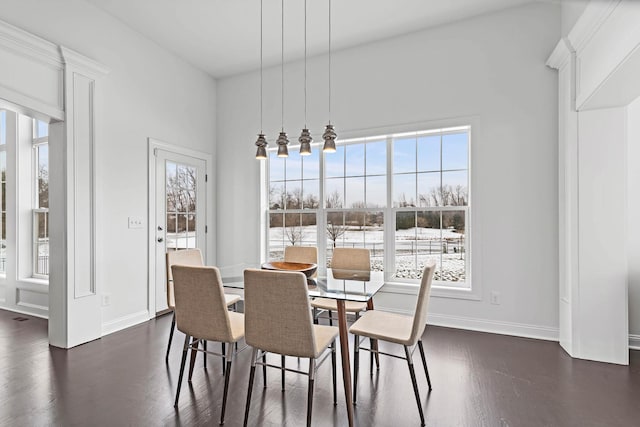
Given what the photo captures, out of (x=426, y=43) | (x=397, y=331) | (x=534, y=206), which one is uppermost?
(x=426, y=43)

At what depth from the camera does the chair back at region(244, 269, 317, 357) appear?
1.75 metres

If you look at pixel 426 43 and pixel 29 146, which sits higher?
pixel 426 43

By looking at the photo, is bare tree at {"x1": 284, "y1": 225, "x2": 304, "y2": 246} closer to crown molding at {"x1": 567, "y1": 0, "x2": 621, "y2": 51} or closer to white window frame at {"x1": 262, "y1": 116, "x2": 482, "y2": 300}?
white window frame at {"x1": 262, "y1": 116, "x2": 482, "y2": 300}

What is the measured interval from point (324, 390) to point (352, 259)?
52.7 inches

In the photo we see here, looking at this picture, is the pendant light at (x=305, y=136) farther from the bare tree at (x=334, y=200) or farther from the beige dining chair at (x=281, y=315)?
the beige dining chair at (x=281, y=315)

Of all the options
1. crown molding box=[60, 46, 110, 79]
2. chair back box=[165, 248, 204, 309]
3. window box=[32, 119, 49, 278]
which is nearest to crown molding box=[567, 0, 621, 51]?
chair back box=[165, 248, 204, 309]

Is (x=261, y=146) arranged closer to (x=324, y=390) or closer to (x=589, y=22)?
(x=324, y=390)

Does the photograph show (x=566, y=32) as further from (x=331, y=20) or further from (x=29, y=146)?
(x=29, y=146)

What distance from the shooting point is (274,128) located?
4.58 metres

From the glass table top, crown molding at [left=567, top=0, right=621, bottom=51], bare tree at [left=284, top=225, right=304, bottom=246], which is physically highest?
crown molding at [left=567, top=0, right=621, bottom=51]

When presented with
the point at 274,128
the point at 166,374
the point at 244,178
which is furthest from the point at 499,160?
Answer: the point at 166,374

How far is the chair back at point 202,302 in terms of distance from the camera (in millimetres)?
1967

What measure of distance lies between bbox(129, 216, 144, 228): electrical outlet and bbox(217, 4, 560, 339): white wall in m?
1.34

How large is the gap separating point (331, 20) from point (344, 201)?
208 cm
